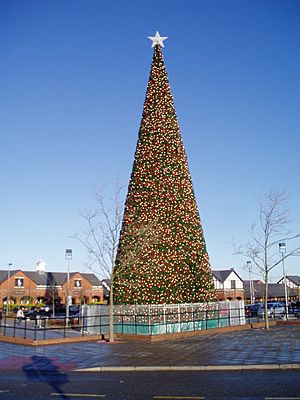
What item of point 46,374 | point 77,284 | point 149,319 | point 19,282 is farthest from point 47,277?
point 46,374

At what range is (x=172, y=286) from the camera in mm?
24094

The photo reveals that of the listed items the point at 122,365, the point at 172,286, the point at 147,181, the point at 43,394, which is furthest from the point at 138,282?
the point at 43,394

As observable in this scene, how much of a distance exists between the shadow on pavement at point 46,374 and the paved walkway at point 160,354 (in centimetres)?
4

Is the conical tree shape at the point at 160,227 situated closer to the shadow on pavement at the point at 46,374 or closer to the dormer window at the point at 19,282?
the shadow on pavement at the point at 46,374

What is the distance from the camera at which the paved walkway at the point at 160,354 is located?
13.5 meters

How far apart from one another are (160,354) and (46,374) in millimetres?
4684

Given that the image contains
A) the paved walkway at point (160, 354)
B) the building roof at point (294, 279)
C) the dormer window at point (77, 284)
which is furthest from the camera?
the building roof at point (294, 279)

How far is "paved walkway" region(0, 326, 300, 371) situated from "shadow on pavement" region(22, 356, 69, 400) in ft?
0.12

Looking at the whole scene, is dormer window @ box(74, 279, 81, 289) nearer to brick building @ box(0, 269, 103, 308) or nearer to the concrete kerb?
brick building @ box(0, 269, 103, 308)

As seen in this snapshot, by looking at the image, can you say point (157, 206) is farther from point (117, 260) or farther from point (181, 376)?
point (181, 376)

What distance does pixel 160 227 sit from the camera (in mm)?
24688

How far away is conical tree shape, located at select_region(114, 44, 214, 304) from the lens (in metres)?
24.0

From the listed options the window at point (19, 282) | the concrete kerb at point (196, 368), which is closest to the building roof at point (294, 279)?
the window at point (19, 282)

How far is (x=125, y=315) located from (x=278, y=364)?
11.7 metres
